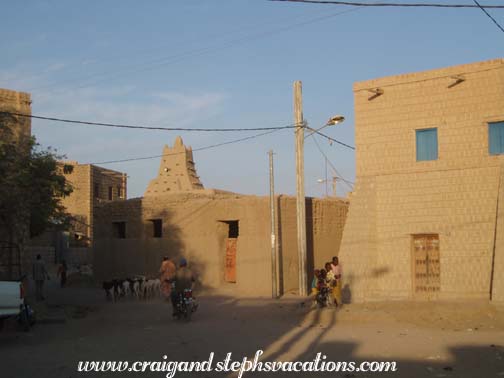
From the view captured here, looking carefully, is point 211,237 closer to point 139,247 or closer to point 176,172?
point 139,247

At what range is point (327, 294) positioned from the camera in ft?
58.8

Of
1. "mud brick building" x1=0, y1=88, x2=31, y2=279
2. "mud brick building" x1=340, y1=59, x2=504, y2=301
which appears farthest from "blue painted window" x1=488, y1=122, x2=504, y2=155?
"mud brick building" x1=0, y1=88, x2=31, y2=279

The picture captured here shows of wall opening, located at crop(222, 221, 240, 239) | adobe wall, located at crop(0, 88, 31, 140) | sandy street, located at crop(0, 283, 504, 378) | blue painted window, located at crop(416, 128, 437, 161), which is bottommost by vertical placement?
sandy street, located at crop(0, 283, 504, 378)

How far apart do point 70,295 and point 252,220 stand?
780cm

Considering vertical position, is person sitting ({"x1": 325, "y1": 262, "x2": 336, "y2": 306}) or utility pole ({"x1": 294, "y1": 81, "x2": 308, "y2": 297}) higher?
utility pole ({"x1": 294, "y1": 81, "x2": 308, "y2": 297})

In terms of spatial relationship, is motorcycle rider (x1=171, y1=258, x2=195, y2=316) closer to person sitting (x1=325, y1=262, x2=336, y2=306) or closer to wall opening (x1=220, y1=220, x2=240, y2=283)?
person sitting (x1=325, y1=262, x2=336, y2=306)

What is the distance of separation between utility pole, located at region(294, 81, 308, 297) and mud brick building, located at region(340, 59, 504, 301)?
1780 millimetres

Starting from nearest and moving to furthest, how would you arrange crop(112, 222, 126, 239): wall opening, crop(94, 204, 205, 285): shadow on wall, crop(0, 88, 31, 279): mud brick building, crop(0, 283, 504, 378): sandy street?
crop(0, 283, 504, 378): sandy street < crop(0, 88, 31, 279): mud brick building < crop(94, 204, 205, 285): shadow on wall < crop(112, 222, 126, 239): wall opening

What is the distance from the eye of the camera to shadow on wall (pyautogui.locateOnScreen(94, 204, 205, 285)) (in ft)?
84.2

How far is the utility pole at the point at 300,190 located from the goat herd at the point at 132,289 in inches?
211

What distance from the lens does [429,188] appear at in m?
19.5

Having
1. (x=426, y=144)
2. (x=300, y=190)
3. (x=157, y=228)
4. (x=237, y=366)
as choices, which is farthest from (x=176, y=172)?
(x=237, y=366)

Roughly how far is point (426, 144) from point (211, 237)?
9.17 metres

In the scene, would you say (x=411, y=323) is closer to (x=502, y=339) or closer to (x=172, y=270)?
(x=502, y=339)
